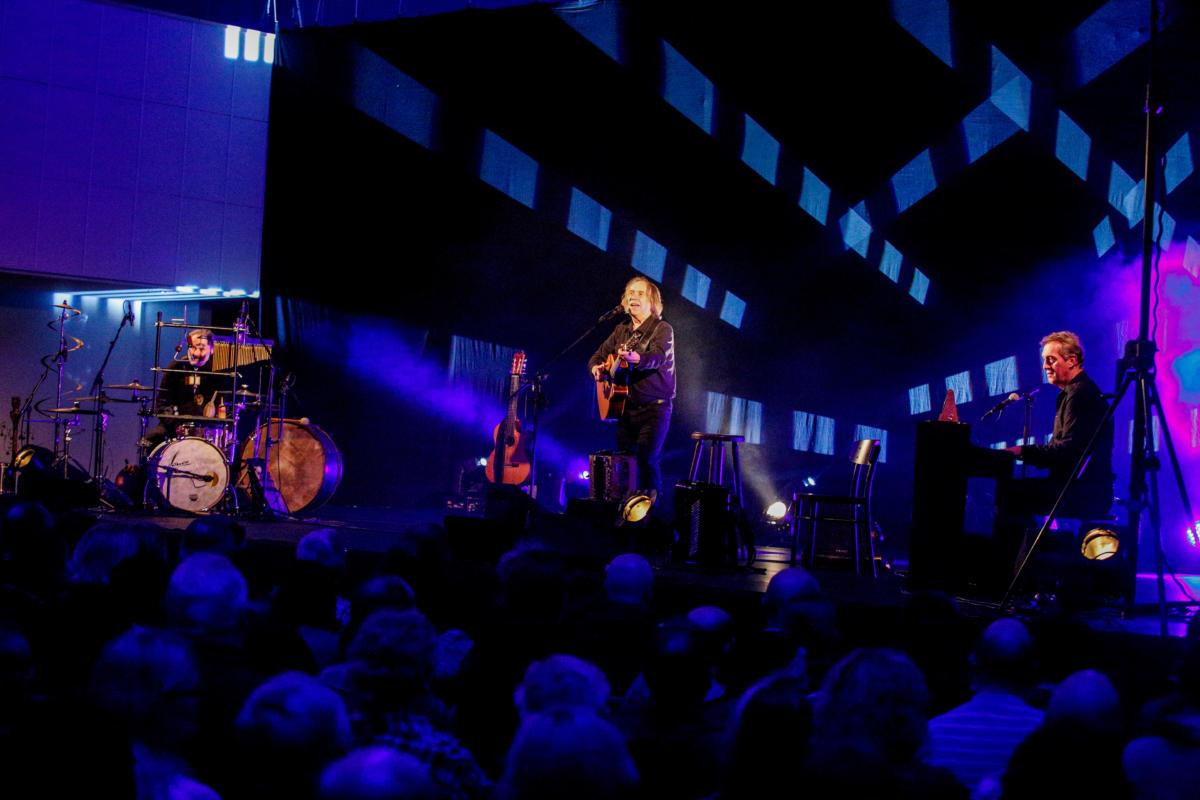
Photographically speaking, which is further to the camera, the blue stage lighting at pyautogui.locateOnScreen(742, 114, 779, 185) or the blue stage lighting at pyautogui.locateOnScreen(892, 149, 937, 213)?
the blue stage lighting at pyautogui.locateOnScreen(742, 114, 779, 185)

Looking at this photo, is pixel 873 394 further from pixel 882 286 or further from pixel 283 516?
pixel 283 516

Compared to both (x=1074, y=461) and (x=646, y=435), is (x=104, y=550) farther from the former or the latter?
(x=646, y=435)

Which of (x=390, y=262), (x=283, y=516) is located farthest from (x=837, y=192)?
(x=283, y=516)

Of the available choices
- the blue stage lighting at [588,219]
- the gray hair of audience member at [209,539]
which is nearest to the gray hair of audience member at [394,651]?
the gray hair of audience member at [209,539]

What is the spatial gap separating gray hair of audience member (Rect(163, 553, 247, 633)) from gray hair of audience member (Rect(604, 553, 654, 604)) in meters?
1.53

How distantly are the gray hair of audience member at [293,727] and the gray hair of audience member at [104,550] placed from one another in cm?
250

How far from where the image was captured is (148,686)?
2.36 metres

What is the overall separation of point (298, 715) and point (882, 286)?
887cm

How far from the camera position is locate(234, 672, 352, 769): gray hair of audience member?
204 cm

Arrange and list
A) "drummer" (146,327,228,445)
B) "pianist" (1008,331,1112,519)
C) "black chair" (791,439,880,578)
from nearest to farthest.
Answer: "pianist" (1008,331,1112,519)
"black chair" (791,439,880,578)
"drummer" (146,327,228,445)

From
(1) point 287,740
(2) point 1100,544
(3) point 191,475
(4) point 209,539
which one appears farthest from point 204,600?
(3) point 191,475

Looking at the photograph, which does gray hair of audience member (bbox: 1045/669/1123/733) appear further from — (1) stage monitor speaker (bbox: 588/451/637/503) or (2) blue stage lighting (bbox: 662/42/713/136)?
(2) blue stage lighting (bbox: 662/42/713/136)

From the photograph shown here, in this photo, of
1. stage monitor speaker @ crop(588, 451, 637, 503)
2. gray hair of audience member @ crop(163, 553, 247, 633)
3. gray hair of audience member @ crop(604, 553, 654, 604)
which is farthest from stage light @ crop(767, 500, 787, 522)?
gray hair of audience member @ crop(163, 553, 247, 633)

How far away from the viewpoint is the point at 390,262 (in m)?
11.9
